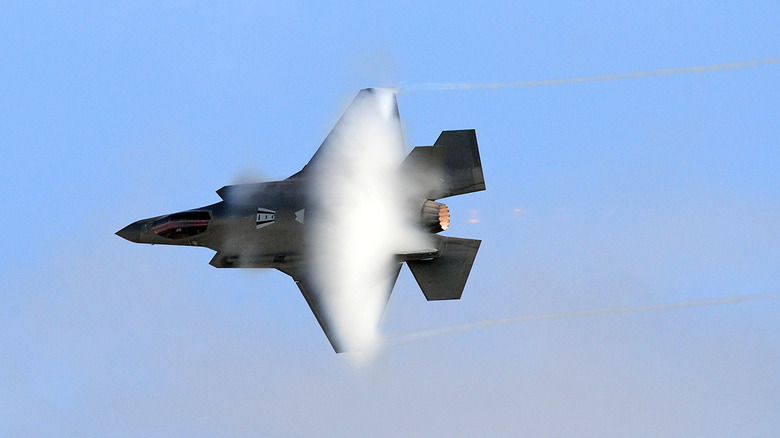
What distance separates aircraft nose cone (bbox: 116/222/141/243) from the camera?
1718 inches

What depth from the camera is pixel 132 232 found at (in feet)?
143

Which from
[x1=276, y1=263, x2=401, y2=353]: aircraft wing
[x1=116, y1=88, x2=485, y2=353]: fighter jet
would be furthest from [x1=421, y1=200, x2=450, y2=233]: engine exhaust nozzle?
[x1=276, y1=263, x2=401, y2=353]: aircraft wing

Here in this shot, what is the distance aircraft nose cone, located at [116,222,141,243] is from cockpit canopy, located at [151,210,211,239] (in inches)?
29.6

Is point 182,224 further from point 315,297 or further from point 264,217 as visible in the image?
point 315,297

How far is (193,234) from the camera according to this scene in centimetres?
4241

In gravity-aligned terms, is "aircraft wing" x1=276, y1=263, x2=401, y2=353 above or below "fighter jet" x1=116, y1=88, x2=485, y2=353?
below

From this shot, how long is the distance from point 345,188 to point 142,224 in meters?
8.44

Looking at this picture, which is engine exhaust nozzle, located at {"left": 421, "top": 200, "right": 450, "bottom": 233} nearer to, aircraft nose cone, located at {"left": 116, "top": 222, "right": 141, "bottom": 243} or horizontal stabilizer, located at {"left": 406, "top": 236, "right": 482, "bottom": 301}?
horizontal stabilizer, located at {"left": 406, "top": 236, "right": 482, "bottom": 301}

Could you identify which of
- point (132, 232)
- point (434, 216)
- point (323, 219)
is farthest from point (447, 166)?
point (132, 232)

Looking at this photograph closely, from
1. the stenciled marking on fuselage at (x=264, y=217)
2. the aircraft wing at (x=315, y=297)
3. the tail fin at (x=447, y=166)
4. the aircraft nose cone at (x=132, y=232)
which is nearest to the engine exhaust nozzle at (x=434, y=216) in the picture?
the tail fin at (x=447, y=166)

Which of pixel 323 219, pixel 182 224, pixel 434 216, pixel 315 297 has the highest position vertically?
pixel 182 224

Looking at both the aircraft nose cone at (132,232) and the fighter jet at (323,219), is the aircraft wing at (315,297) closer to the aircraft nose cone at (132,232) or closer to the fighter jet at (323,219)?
the fighter jet at (323,219)

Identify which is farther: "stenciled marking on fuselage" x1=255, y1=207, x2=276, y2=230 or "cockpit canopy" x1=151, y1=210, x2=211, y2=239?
"cockpit canopy" x1=151, y1=210, x2=211, y2=239

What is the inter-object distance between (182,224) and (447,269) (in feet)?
33.0
